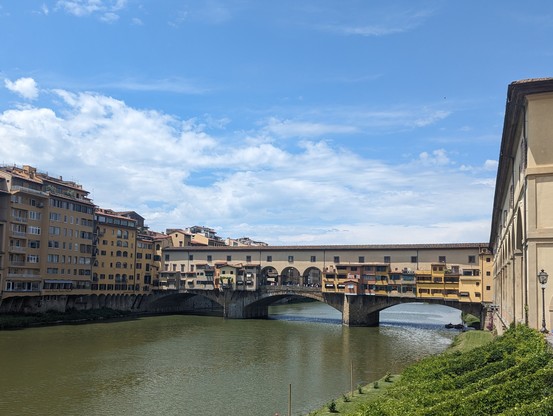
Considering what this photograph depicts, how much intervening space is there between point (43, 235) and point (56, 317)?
10686mm

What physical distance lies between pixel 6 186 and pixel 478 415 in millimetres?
61819

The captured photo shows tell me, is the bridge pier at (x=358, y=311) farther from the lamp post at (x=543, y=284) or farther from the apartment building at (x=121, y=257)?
the lamp post at (x=543, y=284)

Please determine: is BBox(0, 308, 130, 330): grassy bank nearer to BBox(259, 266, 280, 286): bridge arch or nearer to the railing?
the railing

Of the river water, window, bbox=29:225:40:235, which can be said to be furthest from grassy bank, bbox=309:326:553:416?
window, bbox=29:225:40:235

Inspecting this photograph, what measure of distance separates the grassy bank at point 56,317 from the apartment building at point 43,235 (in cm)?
293

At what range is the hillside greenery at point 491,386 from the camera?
Result: 13.9 m

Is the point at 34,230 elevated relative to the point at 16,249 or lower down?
elevated

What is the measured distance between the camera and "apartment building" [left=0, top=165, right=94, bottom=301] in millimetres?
61844

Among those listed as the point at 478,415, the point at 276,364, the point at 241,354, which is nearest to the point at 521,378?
the point at 478,415

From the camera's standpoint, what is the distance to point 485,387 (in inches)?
635

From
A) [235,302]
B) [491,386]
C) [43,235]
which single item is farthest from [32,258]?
[491,386]

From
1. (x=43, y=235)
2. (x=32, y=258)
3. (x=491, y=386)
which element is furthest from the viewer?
(x=43, y=235)

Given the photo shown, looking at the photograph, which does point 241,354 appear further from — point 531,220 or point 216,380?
point 531,220

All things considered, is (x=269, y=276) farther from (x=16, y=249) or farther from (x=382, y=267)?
(x=16, y=249)
